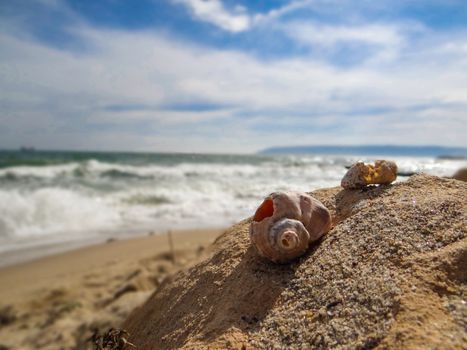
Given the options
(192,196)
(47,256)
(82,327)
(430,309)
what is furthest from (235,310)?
(192,196)

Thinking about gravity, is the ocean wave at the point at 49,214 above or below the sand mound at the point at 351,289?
below

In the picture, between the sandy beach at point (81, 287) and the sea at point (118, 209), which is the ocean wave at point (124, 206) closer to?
the sea at point (118, 209)

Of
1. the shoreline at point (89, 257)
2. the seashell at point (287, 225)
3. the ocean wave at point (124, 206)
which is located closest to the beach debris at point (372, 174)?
the seashell at point (287, 225)

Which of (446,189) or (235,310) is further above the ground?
(446,189)

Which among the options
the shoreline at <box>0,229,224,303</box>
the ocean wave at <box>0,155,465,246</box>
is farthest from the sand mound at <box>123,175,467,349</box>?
the shoreline at <box>0,229,224,303</box>

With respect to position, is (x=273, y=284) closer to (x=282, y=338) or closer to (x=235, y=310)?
(x=235, y=310)

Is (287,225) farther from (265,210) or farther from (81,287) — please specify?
(81,287)
